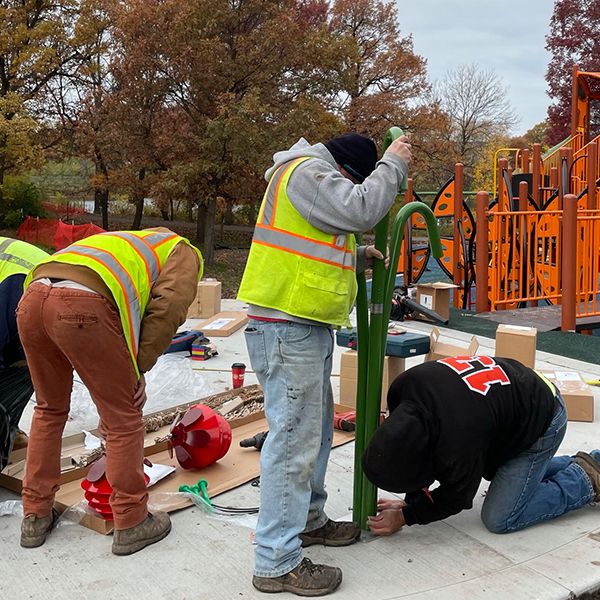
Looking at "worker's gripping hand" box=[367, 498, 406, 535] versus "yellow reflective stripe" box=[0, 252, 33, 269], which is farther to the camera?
"yellow reflective stripe" box=[0, 252, 33, 269]

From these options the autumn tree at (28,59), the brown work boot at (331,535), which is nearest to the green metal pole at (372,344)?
the brown work boot at (331,535)

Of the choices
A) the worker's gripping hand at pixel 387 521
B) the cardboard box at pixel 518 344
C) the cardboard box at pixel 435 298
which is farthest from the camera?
the cardboard box at pixel 435 298

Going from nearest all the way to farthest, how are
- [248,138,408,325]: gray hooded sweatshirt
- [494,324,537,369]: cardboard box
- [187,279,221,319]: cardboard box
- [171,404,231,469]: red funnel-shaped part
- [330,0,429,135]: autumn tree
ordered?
[248,138,408,325]: gray hooded sweatshirt < [171,404,231,469]: red funnel-shaped part < [494,324,537,369]: cardboard box < [187,279,221,319]: cardboard box < [330,0,429,135]: autumn tree

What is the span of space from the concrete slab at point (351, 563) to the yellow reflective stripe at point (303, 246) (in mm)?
1187

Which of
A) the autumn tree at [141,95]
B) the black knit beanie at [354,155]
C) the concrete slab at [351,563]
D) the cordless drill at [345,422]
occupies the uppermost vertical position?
the autumn tree at [141,95]

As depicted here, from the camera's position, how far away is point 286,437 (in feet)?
8.18

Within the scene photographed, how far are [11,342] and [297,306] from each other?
1.52 metres

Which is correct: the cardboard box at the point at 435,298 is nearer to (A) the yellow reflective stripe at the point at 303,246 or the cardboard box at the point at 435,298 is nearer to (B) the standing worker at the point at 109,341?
(B) the standing worker at the point at 109,341

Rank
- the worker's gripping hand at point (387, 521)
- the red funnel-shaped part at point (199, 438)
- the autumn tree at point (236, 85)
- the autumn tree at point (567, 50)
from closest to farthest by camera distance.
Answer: the worker's gripping hand at point (387, 521) → the red funnel-shaped part at point (199, 438) → the autumn tree at point (236, 85) → the autumn tree at point (567, 50)

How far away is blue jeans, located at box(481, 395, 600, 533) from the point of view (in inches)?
114

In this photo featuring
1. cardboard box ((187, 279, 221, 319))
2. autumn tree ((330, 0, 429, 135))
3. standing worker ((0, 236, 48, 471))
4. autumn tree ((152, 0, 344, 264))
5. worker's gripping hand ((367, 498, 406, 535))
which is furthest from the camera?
autumn tree ((330, 0, 429, 135))

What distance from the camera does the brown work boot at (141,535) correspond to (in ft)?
9.21

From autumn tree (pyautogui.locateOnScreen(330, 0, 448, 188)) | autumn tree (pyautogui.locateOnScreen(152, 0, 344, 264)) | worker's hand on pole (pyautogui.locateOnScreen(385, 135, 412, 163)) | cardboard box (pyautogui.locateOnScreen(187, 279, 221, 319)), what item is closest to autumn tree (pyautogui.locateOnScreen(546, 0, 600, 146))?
autumn tree (pyautogui.locateOnScreen(330, 0, 448, 188))

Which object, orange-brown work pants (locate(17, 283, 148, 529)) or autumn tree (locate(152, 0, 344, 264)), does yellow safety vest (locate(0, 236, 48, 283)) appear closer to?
orange-brown work pants (locate(17, 283, 148, 529))
